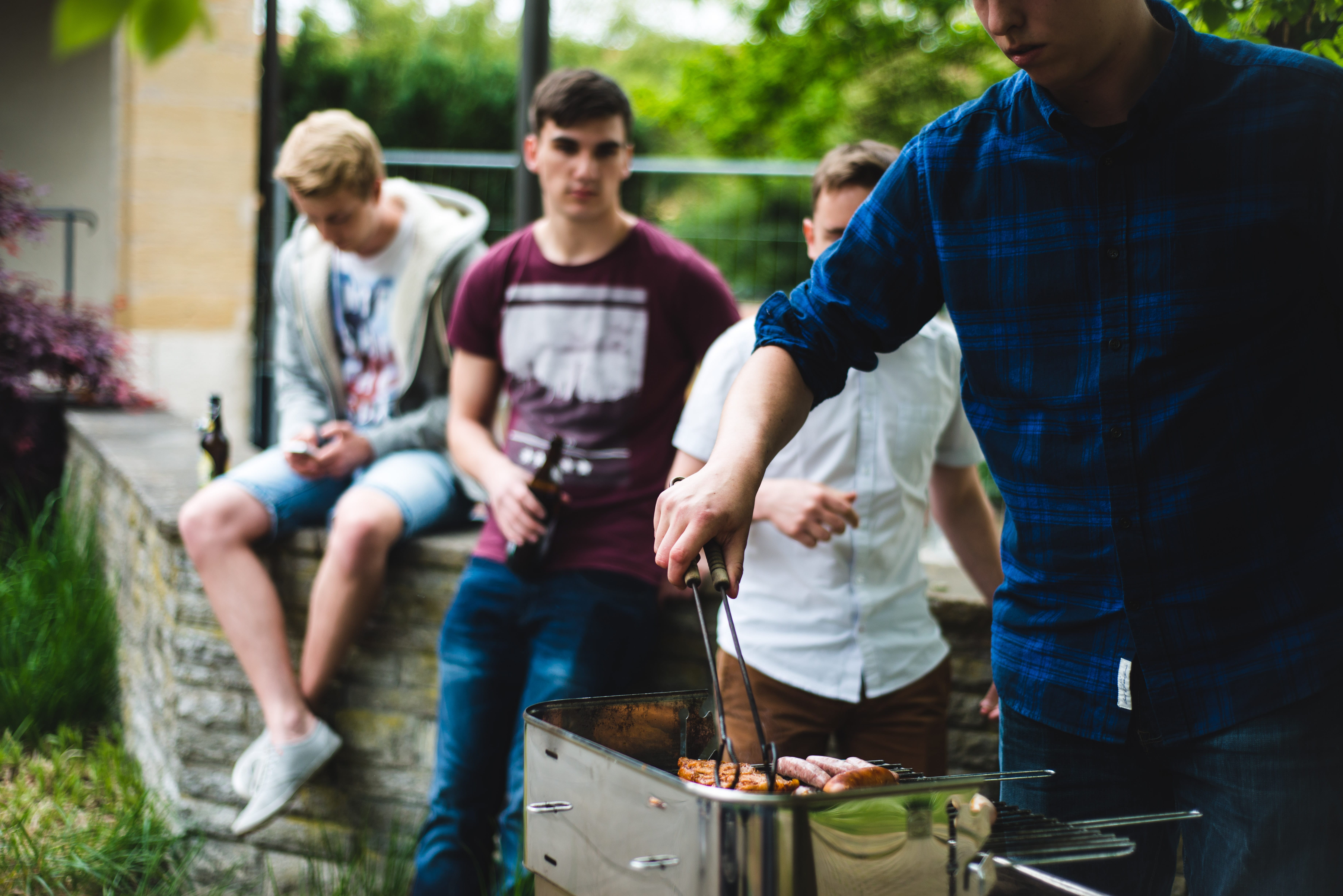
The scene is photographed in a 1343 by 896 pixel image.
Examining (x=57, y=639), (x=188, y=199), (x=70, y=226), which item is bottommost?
(x=57, y=639)

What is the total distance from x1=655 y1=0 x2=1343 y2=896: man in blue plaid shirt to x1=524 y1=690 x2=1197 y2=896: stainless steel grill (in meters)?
0.14

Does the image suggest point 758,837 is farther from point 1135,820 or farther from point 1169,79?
point 1169,79

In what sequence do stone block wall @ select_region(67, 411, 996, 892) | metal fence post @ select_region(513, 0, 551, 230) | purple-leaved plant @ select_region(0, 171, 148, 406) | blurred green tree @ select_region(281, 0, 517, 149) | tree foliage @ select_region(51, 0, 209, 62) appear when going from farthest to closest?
blurred green tree @ select_region(281, 0, 517, 149) < purple-leaved plant @ select_region(0, 171, 148, 406) < metal fence post @ select_region(513, 0, 551, 230) < stone block wall @ select_region(67, 411, 996, 892) < tree foliage @ select_region(51, 0, 209, 62)

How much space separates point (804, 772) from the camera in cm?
156

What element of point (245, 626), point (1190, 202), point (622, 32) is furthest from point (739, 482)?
point (622, 32)

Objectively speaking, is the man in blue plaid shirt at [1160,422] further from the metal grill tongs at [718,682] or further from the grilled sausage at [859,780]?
the grilled sausage at [859,780]

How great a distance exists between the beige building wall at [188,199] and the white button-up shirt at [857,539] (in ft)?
24.0

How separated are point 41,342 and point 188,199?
304 centimetres

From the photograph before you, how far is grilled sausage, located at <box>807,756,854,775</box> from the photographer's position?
1547mm

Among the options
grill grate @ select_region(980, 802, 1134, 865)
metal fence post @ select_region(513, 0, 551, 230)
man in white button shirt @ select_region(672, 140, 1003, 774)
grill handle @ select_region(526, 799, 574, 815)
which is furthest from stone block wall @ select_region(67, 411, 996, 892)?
grill grate @ select_region(980, 802, 1134, 865)

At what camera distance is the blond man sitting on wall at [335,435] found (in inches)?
129

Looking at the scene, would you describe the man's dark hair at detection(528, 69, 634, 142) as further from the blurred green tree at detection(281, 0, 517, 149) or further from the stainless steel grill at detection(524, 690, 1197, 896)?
the blurred green tree at detection(281, 0, 517, 149)

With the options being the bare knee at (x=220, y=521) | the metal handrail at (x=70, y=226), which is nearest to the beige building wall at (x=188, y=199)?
the metal handrail at (x=70, y=226)

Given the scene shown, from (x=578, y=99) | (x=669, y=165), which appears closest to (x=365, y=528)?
(x=578, y=99)
